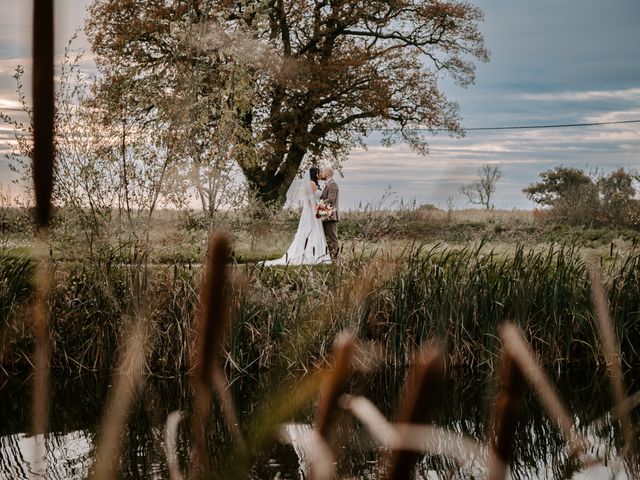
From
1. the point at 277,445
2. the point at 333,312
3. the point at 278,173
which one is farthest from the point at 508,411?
the point at 278,173

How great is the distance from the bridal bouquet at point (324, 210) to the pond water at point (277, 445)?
6948 millimetres

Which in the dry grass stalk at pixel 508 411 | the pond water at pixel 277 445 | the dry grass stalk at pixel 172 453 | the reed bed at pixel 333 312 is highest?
the dry grass stalk at pixel 508 411

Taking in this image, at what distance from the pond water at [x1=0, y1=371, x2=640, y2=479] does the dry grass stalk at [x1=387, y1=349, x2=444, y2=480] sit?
3170 millimetres

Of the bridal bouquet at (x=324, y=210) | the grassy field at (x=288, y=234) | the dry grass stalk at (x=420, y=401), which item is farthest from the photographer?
the bridal bouquet at (x=324, y=210)

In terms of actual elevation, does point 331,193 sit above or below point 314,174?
below

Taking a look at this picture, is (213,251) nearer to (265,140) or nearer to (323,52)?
(265,140)

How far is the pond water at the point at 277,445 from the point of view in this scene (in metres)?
4.58

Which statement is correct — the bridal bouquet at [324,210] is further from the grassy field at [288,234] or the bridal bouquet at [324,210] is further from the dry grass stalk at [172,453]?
the dry grass stalk at [172,453]

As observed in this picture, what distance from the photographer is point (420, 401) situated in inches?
13.8

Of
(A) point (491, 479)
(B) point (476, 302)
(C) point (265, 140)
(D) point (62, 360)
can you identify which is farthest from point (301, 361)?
(C) point (265, 140)

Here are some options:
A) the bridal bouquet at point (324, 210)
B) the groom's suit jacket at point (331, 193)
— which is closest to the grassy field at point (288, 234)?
the bridal bouquet at point (324, 210)

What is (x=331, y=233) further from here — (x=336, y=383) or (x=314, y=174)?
(x=336, y=383)

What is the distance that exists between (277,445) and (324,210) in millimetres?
9152

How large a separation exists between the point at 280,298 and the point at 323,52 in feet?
59.4
